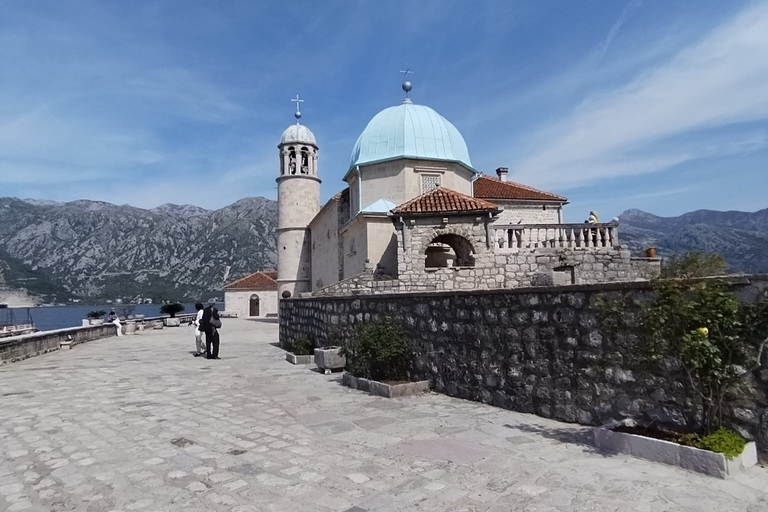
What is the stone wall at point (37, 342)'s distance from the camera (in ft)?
46.5

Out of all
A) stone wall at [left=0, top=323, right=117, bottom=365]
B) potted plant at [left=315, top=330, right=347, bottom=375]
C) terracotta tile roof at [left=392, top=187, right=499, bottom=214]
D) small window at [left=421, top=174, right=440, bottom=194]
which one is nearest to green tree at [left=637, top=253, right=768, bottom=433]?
potted plant at [left=315, top=330, right=347, bottom=375]

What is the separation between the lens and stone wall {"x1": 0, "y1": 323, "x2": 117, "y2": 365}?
1419 centimetres

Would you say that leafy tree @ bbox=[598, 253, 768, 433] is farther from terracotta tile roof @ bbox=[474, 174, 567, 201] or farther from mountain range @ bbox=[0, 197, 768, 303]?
mountain range @ bbox=[0, 197, 768, 303]

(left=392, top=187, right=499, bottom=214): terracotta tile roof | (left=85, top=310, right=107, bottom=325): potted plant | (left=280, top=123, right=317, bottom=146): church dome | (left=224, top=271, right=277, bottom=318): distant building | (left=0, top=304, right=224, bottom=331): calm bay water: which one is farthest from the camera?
(left=0, top=304, right=224, bottom=331): calm bay water

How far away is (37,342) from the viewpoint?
650 inches

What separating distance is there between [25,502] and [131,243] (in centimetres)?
17146

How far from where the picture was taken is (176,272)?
146 meters

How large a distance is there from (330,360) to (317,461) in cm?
578

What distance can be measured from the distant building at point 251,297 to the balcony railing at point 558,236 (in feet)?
120

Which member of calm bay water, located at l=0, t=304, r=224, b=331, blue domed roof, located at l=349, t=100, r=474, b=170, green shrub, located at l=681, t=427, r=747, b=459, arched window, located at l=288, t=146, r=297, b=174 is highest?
arched window, located at l=288, t=146, r=297, b=174

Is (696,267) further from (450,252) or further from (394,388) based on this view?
(450,252)

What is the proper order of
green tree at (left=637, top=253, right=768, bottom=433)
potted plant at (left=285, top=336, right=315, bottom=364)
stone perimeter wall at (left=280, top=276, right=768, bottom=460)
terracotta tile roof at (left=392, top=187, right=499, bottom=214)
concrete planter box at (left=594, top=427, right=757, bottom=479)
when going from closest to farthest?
concrete planter box at (left=594, top=427, right=757, bottom=479)
green tree at (left=637, top=253, right=768, bottom=433)
stone perimeter wall at (left=280, top=276, right=768, bottom=460)
potted plant at (left=285, top=336, right=315, bottom=364)
terracotta tile roof at (left=392, top=187, right=499, bottom=214)

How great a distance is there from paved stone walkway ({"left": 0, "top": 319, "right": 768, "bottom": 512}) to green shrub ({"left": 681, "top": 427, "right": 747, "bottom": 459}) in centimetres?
19

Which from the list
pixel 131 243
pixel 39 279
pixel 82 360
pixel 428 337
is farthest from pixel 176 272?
pixel 428 337
